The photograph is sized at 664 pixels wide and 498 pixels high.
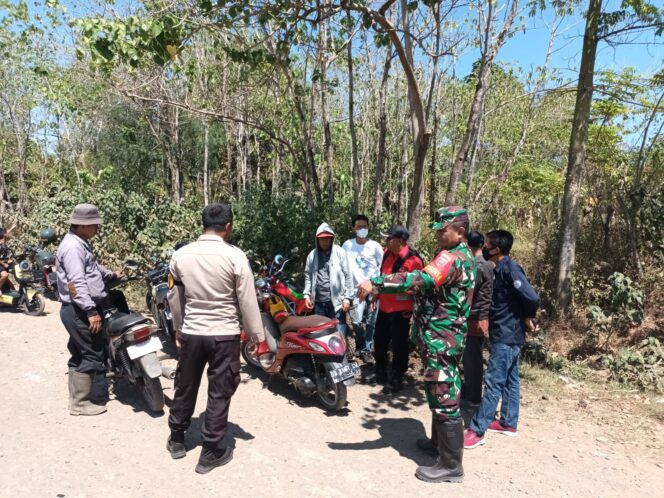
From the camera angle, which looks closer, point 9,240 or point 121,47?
point 121,47

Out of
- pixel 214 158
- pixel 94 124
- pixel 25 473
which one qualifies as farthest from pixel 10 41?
pixel 25 473

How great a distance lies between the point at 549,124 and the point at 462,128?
250 cm

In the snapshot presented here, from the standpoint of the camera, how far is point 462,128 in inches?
497

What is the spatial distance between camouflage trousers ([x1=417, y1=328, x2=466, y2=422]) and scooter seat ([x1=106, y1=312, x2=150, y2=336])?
→ 2.60 m

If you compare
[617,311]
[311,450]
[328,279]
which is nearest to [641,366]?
[617,311]

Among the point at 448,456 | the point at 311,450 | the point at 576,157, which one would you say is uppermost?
the point at 576,157

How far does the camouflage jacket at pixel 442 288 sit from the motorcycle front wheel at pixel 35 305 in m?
6.56

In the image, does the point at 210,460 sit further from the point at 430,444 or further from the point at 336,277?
the point at 336,277

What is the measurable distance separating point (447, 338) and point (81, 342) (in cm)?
308

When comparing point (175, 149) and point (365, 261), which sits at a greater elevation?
point (175, 149)

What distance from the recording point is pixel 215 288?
3316mm

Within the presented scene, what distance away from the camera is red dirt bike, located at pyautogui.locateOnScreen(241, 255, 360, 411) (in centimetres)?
427

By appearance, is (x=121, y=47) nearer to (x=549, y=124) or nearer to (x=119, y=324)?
(x=119, y=324)

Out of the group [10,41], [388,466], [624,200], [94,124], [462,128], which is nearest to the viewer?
[388,466]
